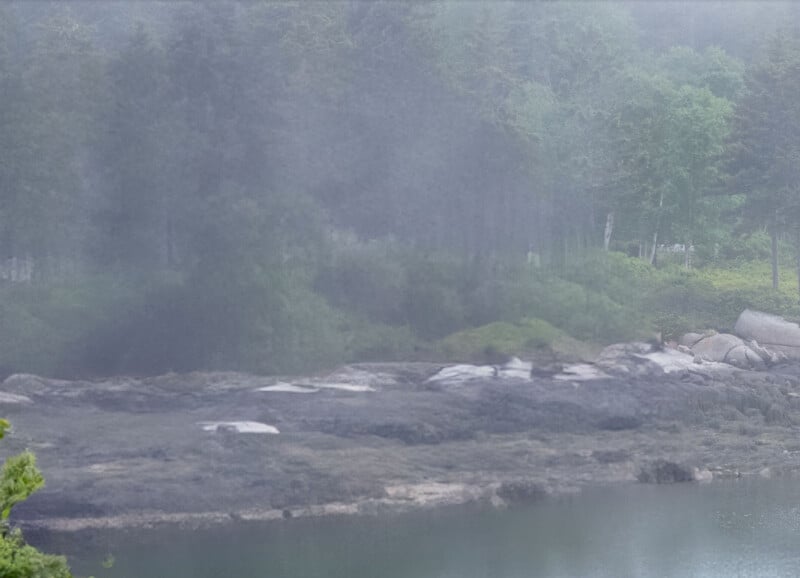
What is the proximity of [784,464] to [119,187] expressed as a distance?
20.1 m

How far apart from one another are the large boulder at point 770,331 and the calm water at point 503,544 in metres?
9.70

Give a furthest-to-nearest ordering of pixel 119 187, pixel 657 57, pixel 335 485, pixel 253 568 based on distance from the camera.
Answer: pixel 657 57
pixel 119 187
pixel 335 485
pixel 253 568

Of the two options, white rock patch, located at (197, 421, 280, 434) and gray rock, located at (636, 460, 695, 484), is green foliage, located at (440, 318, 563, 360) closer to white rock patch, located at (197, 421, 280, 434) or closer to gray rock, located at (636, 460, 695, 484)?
gray rock, located at (636, 460, 695, 484)

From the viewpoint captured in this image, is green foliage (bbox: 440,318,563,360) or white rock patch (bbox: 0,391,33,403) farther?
green foliage (bbox: 440,318,563,360)

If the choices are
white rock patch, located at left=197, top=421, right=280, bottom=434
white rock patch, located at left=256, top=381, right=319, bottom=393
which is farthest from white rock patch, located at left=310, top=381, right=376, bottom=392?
white rock patch, located at left=197, top=421, right=280, bottom=434

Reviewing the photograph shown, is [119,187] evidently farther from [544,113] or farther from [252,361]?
[544,113]

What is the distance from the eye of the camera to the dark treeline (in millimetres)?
34219

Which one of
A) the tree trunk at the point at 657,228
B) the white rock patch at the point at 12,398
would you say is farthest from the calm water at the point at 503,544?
the tree trunk at the point at 657,228

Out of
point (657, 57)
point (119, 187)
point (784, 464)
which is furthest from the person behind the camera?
point (657, 57)

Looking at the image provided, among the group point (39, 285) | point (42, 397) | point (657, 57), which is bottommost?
point (42, 397)

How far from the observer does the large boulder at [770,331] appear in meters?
36.2

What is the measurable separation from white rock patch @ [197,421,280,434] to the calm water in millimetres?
3640

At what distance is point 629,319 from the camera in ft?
121

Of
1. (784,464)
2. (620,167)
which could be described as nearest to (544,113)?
(620,167)
